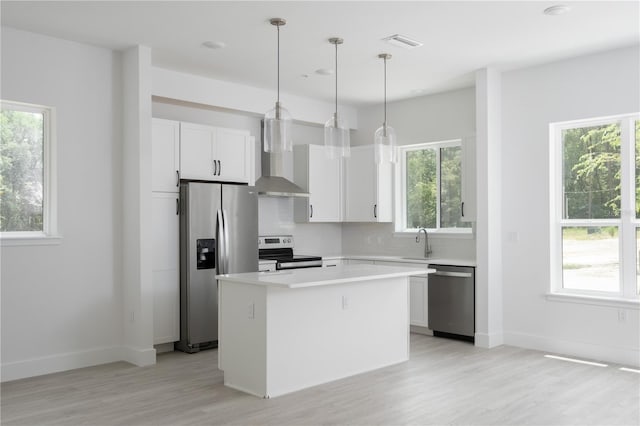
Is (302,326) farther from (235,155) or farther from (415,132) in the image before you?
(415,132)

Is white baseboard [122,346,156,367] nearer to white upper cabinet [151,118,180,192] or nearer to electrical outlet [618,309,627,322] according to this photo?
white upper cabinet [151,118,180,192]

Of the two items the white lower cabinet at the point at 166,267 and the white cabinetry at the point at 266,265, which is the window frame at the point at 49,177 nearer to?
the white lower cabinet at the point at 166,267

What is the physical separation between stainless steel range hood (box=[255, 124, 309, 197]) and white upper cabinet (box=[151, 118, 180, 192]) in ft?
2.87

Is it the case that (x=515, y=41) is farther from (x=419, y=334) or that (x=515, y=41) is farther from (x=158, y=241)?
(x=158, y=241)

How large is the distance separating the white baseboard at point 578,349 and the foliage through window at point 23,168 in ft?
15.7

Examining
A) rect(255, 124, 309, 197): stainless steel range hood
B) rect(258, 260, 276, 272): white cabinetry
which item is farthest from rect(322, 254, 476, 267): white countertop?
rect(255, 124, 309, 197): stainless steel range hood

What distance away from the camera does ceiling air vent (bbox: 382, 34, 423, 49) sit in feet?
15.8

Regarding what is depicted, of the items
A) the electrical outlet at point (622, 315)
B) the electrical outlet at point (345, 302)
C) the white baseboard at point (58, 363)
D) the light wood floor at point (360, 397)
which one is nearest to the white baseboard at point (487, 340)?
the light wood floor at point (360, 397)

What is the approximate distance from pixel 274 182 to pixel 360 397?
2827 mm

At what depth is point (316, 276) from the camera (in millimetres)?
4453

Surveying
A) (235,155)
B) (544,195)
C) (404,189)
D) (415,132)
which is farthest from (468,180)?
(235,155)

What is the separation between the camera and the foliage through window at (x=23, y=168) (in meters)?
4.76

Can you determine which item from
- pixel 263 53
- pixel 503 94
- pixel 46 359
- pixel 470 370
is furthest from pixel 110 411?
pixel 503 94

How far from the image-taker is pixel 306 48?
16.9 feet
